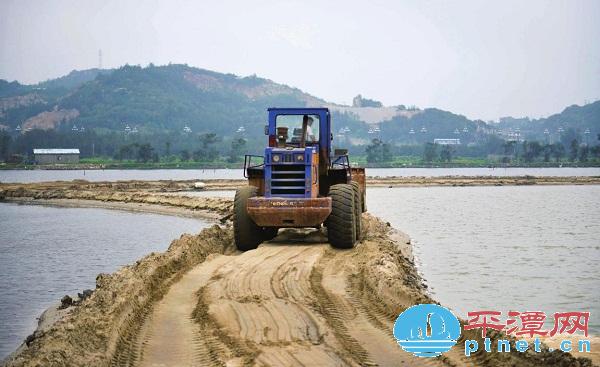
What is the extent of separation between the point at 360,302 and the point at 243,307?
190cm

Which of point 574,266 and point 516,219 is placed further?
point 516,219

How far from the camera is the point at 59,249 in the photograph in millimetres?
26047

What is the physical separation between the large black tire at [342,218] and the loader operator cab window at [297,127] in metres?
1.76

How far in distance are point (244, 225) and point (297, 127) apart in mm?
2818

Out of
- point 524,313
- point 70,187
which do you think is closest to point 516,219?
point 524,313

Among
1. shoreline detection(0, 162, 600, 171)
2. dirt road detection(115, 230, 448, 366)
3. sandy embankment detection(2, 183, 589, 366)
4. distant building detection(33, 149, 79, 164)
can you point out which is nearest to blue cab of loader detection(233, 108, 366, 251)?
sandy embankment detection(2, 183, 589, 366)

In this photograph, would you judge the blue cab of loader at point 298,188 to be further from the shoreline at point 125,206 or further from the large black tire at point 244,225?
the shoreline at point 125,206

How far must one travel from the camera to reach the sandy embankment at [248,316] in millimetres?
8523

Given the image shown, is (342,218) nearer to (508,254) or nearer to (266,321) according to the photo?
(266,321)

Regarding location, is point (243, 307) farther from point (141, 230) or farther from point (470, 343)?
point (141, 230)

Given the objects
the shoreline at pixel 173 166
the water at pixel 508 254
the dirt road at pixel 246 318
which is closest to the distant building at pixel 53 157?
the shoreline at pixel 173 166

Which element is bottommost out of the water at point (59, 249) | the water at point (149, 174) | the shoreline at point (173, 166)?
the water at point (149, 174)

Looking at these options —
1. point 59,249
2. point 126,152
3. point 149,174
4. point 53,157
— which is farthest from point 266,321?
point 53,157

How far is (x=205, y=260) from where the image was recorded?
16188 mm
